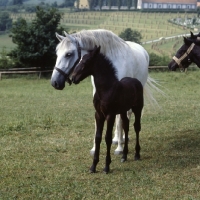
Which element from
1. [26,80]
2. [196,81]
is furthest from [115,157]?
[26,80]

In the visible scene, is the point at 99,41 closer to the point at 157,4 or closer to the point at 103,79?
the point at 103,79

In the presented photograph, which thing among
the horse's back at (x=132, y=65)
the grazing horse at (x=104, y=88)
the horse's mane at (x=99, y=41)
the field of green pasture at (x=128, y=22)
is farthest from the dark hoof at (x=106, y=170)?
the field of green pasture at (x=128, y=22)

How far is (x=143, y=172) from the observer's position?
6.06 metres

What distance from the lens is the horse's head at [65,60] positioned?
20.6 feet

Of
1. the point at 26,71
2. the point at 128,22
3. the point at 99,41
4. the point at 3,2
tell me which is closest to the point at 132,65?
the point at 99,41

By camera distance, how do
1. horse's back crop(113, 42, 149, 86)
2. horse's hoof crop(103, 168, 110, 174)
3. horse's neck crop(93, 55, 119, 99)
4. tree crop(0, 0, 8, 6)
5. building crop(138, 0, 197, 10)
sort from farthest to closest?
tree crop(0, 0, 8, 6) → building crop(138, 0, 197, 10) → horse's back crop(113, 42, 149, 86) → horse's hoof crop(103, 168, 110, 174) → horse's neck crop(93, 55, 119, 99)

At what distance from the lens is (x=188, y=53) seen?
22.3 ft

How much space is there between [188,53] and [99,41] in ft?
5.11

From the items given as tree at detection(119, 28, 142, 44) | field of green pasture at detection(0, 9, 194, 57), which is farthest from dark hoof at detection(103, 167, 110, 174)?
field of green pasture at detection(0, 9, 194, 57)

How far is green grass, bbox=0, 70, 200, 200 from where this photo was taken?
5305 mm

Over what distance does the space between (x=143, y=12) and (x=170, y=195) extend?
6627 centimetres

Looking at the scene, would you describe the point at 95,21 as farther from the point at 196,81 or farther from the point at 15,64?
the point at 196,81

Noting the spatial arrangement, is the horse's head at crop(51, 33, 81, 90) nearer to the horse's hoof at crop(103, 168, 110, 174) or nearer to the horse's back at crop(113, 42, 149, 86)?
the horse's back at crop(113, 42, 149, 86)

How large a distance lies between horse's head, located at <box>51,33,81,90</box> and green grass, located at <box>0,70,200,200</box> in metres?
1.42
